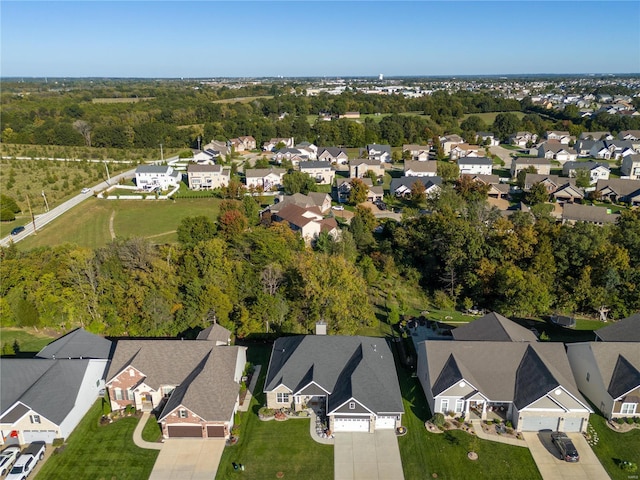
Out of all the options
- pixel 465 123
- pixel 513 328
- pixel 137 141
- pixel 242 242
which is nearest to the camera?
pixel 513 328

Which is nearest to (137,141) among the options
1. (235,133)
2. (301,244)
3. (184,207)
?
(235,133)

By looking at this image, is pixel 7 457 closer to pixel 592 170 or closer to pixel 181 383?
pixel 181 383

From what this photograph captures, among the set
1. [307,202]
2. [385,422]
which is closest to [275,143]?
[307,202]

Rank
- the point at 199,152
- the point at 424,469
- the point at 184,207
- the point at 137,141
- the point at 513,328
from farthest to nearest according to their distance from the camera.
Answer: the point at 137,141 < the point at 199,152 < the point at 184,207 < the point at 513,328 < the point at 424,469

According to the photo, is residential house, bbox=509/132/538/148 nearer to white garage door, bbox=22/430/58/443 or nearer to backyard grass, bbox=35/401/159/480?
backyard grass, bbox=35/401/159/480

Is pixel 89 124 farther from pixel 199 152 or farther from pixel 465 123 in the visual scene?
pixel 465 123

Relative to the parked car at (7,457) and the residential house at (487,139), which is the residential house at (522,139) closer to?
the residential house at (487,139)
